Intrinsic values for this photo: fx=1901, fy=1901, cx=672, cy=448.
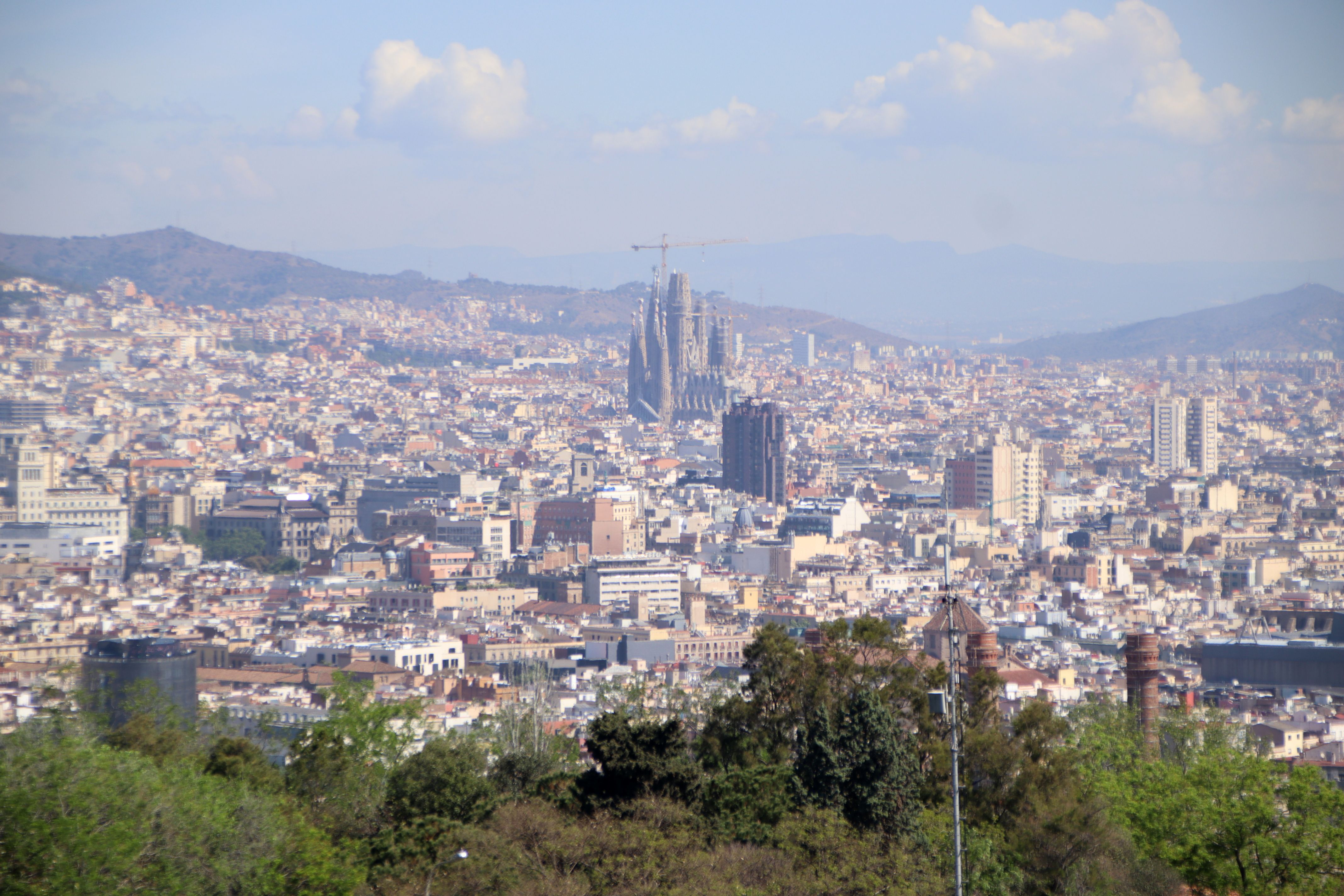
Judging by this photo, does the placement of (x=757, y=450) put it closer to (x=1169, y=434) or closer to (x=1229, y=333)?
(x=1169, y=434)

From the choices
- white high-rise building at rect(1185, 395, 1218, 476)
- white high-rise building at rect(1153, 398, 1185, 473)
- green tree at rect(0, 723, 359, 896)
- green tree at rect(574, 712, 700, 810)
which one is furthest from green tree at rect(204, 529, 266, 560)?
green tree at rect(0, 723, 359, 896)

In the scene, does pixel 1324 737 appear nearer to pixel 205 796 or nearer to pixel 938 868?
pixel 938 868

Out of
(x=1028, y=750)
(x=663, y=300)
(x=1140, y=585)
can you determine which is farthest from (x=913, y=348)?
(x=1028, y=750)

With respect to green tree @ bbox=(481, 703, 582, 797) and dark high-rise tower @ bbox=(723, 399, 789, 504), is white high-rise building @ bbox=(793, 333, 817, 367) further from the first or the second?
green tree @ bbox=(481, 703, 582, 797)

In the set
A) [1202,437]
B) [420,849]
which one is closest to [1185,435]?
[1202,437]

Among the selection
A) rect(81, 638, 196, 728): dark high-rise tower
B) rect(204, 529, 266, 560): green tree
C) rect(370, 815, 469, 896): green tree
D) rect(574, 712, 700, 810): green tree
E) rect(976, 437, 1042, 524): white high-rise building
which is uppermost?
rect(976, 437, 1042, 524): white high-rise building

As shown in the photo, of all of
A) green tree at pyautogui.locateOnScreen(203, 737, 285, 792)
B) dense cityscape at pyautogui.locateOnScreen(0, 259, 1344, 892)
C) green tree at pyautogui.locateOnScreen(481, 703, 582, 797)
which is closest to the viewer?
green tree at pyautogui.locateOnScreen(203, 737, 285, 792)
